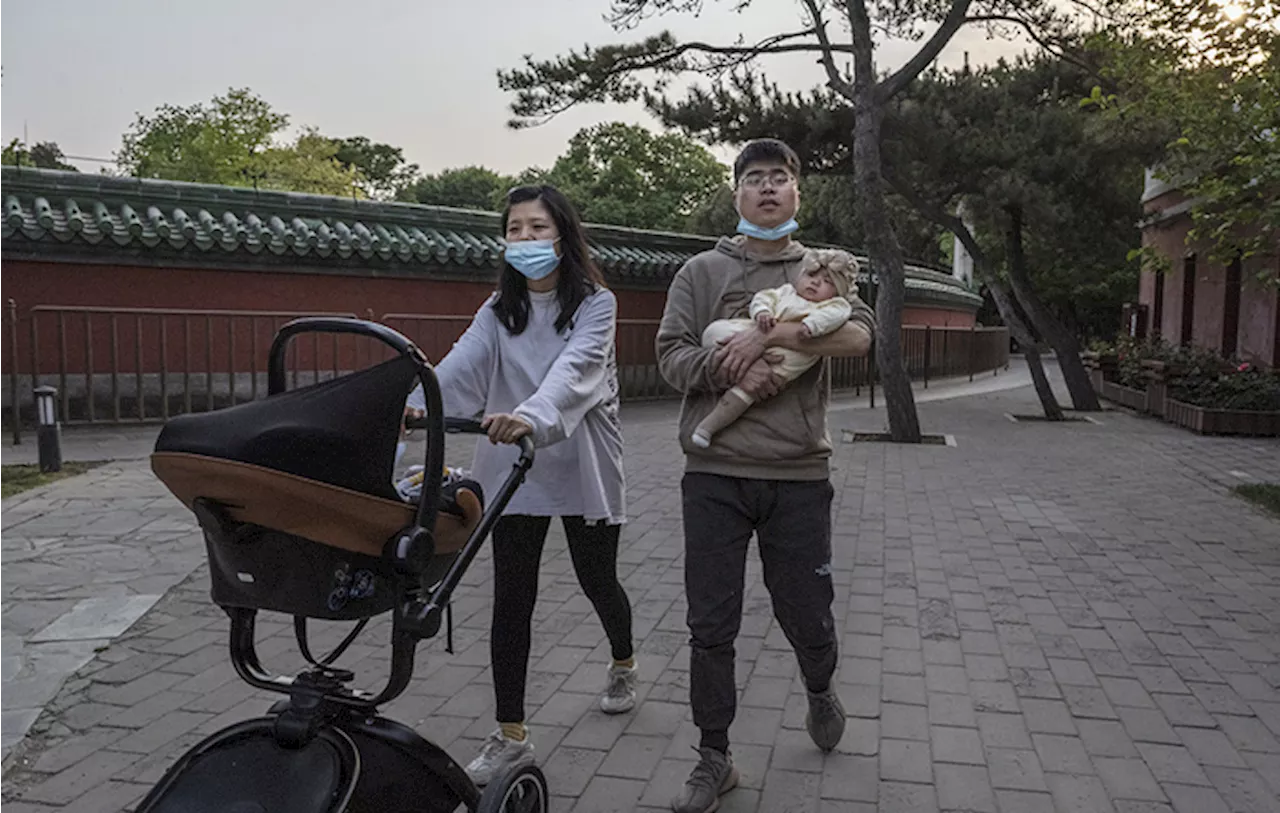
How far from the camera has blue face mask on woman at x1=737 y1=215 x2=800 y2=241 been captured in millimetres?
2984

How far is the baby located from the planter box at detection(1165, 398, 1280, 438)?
36.9 ft

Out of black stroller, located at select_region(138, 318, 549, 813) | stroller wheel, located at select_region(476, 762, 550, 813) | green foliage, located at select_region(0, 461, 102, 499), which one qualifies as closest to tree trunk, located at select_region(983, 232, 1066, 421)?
green foliage, located at select_region(0, 461, 102, 499)

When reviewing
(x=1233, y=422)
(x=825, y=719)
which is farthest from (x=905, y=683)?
(x=1233, y=422)

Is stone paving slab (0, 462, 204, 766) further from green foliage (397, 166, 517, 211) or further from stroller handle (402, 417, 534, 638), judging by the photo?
green foliage (397, 166, 517, 211)

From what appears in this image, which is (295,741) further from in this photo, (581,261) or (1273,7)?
(1273,7)

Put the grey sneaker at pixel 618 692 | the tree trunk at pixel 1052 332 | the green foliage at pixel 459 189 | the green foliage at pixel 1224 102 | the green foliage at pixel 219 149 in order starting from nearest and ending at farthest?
the grey sneaker at pixel 618 692, the green foliage at pixel 1224 102, the tree trunk at pixel 1052 332, the green foliage at pixel 219 149, the green foliage at pixel 459 189

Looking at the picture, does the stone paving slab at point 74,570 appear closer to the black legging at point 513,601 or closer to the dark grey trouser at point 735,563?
the black legging at point 513,601

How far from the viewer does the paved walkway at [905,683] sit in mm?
3148

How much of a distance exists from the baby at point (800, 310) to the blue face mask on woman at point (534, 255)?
1.81 ft

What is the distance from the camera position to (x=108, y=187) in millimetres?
10828

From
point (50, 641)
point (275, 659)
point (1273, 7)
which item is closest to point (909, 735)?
point (275, 659)

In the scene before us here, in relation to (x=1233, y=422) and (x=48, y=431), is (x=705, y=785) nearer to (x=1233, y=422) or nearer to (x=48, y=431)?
(x=48, y=431)

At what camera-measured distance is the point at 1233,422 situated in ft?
40.1

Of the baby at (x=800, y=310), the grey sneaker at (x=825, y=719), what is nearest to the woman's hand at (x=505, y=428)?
the baby at (x=800, y=310)
